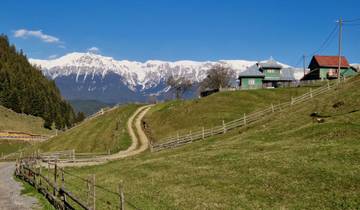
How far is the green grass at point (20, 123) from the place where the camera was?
16652 cm

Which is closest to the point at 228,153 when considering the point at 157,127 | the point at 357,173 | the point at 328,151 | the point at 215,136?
the point at 328,151

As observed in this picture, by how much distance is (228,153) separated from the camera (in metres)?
42.8

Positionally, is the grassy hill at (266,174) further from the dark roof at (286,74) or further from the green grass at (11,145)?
the green grass at (11,145)

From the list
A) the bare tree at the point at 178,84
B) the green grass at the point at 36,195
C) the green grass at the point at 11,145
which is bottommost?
the green grass at the point at 11,145

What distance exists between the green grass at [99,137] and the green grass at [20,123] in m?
67.6

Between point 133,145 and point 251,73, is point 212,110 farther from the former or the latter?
→ point 251,73

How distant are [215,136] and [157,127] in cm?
2660

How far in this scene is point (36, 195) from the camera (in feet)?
112

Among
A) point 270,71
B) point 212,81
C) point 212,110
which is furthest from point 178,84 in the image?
point 212,110

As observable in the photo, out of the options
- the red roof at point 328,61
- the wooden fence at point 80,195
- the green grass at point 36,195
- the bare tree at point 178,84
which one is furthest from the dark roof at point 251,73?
the green grass at point 36,195

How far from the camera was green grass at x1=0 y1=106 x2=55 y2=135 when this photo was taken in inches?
6556

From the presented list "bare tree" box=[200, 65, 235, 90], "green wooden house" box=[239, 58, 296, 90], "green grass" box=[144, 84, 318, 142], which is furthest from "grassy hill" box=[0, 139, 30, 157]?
"bare tree" box=[200, 65, 235, 90]

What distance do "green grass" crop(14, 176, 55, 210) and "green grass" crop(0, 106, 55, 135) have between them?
128477 millimetres

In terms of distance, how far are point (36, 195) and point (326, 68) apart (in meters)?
113
